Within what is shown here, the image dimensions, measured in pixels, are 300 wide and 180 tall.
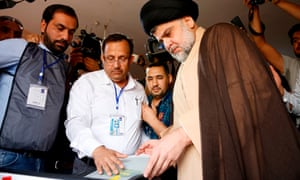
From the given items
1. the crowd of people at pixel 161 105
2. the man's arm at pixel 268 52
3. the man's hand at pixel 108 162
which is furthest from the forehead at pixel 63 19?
the man's arm at pixel 268 52

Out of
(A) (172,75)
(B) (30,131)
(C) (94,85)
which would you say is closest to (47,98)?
(B) (30,131)

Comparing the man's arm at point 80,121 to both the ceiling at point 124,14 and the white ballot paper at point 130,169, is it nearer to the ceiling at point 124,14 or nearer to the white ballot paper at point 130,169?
the white ballot paper at point 130,169

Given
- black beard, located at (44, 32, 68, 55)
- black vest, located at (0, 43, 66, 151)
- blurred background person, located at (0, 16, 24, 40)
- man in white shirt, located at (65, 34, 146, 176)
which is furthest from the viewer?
blurred background person, located at (0, 16, 24, 40)

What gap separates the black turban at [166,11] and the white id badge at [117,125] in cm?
53

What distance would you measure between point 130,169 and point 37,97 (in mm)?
629

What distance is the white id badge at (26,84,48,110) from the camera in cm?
119

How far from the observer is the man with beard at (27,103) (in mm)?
1133

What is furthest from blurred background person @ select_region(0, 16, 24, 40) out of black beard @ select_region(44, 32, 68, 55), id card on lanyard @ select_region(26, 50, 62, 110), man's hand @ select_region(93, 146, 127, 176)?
man's hand @ select_region(93, 146, 127, 176)

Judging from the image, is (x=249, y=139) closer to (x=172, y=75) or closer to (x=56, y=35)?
(x=56, y=35)

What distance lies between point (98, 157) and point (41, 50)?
0.70 m

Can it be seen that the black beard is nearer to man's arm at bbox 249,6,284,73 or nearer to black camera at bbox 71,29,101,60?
black camera at bbox 71,29,101,60

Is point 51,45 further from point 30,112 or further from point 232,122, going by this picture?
point 232,122

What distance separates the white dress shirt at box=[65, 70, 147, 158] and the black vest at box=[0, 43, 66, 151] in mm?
79

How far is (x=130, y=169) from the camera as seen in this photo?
2.91 ft
